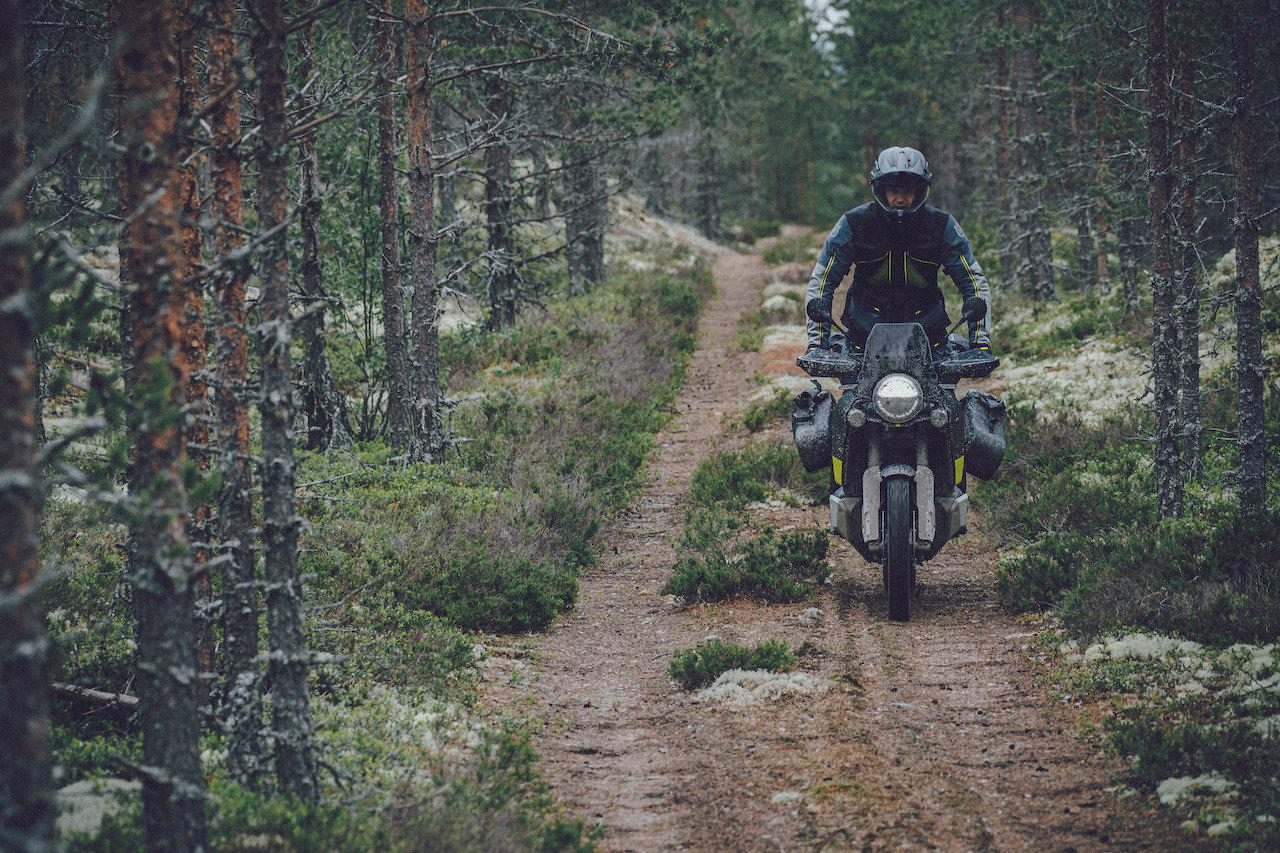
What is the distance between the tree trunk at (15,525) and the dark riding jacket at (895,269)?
243 inches

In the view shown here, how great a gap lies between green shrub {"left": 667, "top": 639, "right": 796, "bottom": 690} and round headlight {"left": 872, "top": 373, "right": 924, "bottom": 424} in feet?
6.23

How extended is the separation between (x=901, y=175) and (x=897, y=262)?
2.48ft

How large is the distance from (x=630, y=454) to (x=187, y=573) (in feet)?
32.7

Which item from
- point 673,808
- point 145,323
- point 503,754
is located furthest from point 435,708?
point 145,323

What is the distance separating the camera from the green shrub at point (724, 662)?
6.79m

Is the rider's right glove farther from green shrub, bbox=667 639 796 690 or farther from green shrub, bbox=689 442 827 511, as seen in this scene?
green shrub, bbox=689 442 827 511

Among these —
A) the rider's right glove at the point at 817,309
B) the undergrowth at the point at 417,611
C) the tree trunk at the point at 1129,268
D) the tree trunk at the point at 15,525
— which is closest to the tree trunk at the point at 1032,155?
the tree trunk at the point at 1129,268

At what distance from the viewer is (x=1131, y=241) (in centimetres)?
1850

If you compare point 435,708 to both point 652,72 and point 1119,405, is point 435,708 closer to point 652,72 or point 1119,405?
point 652,72

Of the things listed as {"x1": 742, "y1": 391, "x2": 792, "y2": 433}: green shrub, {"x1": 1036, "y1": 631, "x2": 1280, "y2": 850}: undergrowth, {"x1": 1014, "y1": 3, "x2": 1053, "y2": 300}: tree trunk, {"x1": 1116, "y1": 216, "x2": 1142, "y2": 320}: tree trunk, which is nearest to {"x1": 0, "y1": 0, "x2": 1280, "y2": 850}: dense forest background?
{"x1": 1116, "y1": 216, "x2": 1142, "y2": 320}: tree trunk

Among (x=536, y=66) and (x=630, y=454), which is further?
(x=536, y=66)

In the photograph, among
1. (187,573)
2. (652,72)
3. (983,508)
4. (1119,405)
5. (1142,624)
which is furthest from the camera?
(1119,405)

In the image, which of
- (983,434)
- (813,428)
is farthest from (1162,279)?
(813,428)

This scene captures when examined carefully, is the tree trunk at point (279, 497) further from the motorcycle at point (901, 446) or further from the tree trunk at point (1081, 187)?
the tree trunk at point (1081, 187)
